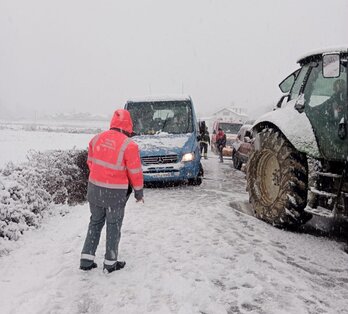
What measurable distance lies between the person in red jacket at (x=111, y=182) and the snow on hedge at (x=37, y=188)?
1.58 meters

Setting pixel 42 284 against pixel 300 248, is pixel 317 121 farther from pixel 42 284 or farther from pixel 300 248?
pixel 42 284

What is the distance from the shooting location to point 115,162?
3.79m

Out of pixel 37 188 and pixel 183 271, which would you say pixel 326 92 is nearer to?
pixel 183 271

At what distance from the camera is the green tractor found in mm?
4348

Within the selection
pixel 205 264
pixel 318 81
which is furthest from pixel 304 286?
pixel 318 81

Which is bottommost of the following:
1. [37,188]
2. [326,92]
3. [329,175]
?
[37,188]

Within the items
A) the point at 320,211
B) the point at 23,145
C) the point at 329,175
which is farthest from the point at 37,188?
the point at 23,145

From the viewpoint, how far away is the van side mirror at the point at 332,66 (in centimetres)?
A: 420

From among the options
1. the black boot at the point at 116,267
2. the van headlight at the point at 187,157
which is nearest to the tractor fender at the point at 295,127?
the black boot at the point at 116,267

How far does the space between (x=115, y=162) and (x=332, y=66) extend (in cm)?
278

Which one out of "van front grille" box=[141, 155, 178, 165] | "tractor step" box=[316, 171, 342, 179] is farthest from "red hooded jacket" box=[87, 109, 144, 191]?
"van front grille" box=[141, 155, 178, 165]

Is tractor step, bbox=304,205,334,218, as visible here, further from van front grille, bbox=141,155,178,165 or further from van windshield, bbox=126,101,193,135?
van windshield, bbox=126,101,193,135

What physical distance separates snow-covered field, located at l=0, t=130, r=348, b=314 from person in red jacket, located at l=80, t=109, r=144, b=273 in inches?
13.5

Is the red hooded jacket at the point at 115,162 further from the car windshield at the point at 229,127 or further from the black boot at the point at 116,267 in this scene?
the car windshield at the point at 229,127
